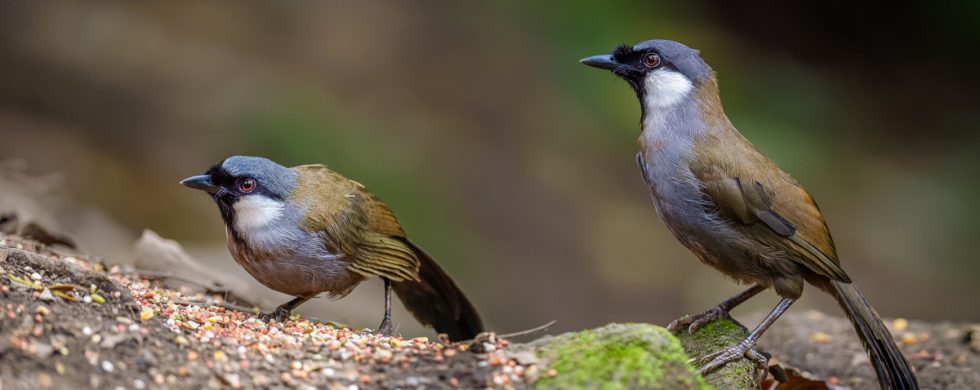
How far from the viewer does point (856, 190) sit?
1147 cm

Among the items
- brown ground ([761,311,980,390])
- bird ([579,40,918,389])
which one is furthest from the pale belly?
brown ground ([761,311,980,390])

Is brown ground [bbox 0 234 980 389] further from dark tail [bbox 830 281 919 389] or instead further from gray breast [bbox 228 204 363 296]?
dark tail [bbox 830 281 919 389]

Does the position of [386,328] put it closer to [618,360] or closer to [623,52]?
[623,52]

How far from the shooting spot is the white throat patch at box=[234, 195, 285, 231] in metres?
4.69

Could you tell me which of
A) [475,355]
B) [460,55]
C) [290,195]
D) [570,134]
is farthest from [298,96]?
[475,355]

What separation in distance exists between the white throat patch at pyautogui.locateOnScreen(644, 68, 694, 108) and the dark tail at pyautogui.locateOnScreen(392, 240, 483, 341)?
1434mm

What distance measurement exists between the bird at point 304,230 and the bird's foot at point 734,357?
5.12 feet

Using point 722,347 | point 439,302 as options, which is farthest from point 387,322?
point 722,347

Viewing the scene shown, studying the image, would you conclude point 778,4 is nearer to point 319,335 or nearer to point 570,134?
point 570,134

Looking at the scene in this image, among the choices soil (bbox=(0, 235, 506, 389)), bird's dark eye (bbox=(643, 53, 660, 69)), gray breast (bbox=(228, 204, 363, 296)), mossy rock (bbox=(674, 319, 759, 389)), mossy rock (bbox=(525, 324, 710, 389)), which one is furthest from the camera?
bird's dark eye (bbox=(643, 53, 660, 69))

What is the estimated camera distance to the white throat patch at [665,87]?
16.0 ft

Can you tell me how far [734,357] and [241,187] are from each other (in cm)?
241

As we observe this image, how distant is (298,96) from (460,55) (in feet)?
7.36

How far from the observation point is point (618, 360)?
10.8 ft
